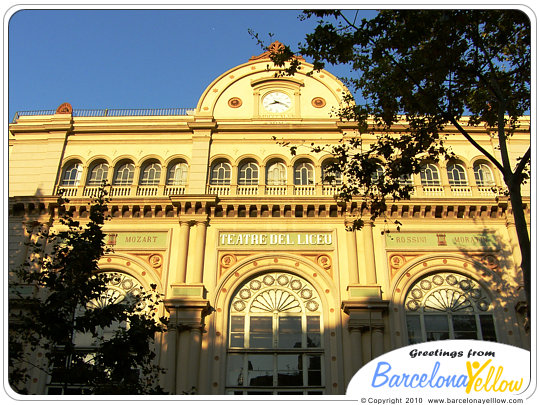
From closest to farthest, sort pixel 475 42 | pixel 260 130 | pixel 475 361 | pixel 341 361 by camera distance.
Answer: pixel 475 361 → pixel 475 42 → pixel 341 361 → pixel 260 130

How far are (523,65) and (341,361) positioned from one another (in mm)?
11806

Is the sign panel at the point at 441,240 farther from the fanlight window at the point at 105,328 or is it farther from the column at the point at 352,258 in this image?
the fanlight window at the point at 105,328

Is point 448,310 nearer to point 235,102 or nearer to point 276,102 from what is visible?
point 276,102

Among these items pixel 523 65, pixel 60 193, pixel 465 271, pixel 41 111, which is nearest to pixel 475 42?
pixel 523 65

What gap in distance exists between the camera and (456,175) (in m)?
25.0

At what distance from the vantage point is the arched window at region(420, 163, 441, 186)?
24761 millimetres

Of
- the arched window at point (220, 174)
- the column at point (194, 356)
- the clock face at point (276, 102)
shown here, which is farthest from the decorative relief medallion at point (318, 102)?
the column at point (194, 356)

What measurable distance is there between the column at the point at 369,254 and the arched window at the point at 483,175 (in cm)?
587

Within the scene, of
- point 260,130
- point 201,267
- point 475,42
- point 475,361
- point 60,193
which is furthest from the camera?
point 260,130

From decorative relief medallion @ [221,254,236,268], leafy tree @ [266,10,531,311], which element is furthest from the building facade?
leafy tree @ [266,10,531,311]

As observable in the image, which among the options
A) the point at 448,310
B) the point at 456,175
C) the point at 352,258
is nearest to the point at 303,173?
the point at 352,258

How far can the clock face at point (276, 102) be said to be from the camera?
2709 cm
